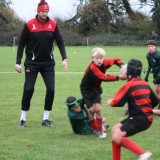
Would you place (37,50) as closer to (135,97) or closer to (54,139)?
(54,139)

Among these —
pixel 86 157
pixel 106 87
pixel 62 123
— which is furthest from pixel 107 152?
pixel 106 87

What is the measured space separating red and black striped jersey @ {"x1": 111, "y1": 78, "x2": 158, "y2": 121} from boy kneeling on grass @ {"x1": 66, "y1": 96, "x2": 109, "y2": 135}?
7.65 ft

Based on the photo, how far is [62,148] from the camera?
7168mm

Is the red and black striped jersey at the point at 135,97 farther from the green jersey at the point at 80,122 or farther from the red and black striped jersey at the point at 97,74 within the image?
the green jersey at the point at 80,122

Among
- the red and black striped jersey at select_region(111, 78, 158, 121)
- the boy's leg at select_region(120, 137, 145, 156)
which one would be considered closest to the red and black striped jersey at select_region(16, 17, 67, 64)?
the red and black striped jersey at select_region(111, 78, 158, 121)

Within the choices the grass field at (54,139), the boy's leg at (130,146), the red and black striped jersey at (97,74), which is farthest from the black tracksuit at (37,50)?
the boy's leg at (130,146)

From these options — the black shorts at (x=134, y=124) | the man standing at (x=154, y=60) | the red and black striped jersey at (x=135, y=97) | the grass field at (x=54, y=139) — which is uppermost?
the red and black striped jersey at (x=135, y=97)

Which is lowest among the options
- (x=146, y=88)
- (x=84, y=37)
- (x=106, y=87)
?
(x=84, y=37)

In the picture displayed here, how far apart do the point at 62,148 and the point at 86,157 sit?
644 mm

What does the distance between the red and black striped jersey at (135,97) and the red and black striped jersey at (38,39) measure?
3.05 metres

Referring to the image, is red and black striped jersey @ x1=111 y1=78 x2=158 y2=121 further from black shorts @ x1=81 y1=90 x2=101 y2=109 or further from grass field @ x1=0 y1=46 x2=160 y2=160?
black shorts @ x1=81 y1=90 x2=101 y2=109

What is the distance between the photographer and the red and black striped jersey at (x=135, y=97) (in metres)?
5.91

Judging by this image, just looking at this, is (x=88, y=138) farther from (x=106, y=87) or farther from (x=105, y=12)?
(x=105, y=12)

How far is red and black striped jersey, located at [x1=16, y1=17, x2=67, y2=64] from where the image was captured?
8.65 metres
